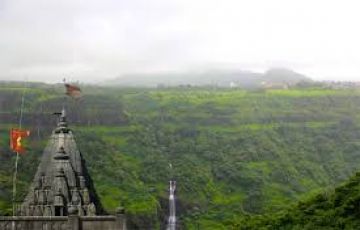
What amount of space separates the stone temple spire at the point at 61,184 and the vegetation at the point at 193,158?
3311 inches

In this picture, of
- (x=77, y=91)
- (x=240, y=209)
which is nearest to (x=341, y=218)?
(x=77, y=91)

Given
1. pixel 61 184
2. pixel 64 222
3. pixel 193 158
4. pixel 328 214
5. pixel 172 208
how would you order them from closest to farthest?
pixel 64 222 → pixel 61 184 → pixel 328 214 → pixel 172 208 → pixel 193 158

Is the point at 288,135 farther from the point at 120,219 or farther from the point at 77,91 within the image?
the point at 120,219

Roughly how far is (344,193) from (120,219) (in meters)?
34.1

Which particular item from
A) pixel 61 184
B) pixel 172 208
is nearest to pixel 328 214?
pixel 61 184

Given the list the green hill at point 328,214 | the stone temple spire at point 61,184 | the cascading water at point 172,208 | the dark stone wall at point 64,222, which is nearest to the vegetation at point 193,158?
the cascading water at point 172,208

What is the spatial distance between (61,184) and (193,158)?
141 metres

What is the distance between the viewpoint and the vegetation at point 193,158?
134 meters

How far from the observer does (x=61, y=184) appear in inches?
982

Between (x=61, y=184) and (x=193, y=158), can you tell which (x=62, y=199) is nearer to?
(x=61, y=184)

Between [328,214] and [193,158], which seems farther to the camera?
[193,158]

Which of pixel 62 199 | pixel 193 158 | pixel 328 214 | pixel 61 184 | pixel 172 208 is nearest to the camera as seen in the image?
pixel 62 199

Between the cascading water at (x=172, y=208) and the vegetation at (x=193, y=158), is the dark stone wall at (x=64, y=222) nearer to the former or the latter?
the vegetation at (x=193, y=158)

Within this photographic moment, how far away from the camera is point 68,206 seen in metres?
24.4
